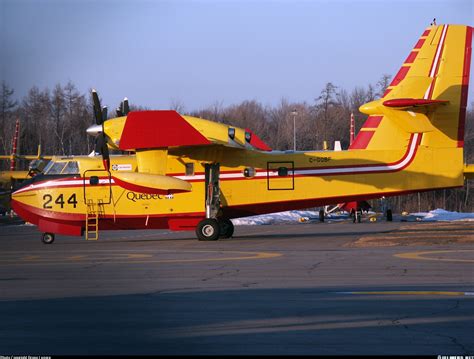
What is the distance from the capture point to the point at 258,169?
28.1m

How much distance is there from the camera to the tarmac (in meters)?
9.23

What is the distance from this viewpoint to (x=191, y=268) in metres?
18.0

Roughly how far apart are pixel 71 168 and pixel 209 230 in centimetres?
564

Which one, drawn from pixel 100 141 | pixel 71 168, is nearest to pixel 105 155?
pixel 100 141

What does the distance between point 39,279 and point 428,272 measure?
25.9ft

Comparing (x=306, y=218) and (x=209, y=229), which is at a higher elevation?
(x=209, y=229)

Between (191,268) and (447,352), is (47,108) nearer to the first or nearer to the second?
(191,268)

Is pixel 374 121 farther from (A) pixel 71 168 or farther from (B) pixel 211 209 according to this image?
(A) pixel 71 168

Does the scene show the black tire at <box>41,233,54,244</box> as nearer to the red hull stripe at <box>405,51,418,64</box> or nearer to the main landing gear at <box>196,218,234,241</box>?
the main landing gear at <box>196,218,234,241</box>

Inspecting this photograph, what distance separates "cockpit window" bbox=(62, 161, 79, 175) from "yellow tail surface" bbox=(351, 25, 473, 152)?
10.4m

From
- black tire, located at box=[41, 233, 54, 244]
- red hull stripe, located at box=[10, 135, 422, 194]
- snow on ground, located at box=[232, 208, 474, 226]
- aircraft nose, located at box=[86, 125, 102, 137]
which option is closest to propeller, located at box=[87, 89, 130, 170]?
aircraft nose, located at box=[86, 125, 102, 137]

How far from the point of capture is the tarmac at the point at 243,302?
9234 mm

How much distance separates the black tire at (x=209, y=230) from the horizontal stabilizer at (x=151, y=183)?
1926mm

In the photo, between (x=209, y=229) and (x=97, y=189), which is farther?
Answer: (x=97, y=189)
